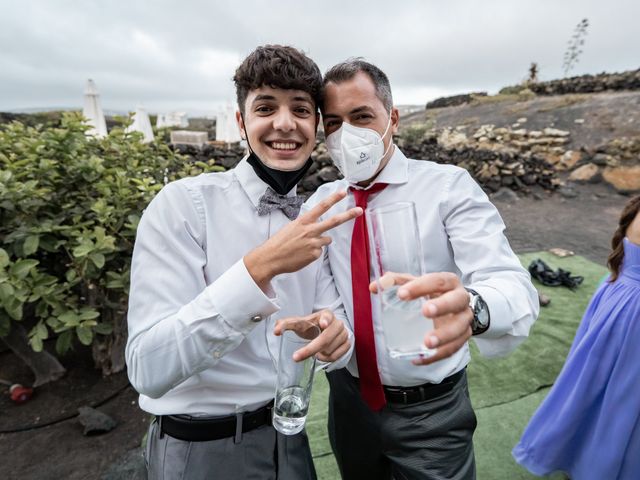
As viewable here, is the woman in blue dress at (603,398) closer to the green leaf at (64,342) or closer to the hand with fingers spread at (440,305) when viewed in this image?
the hand with fingers spread at (440,305)

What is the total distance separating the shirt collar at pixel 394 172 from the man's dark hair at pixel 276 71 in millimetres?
501

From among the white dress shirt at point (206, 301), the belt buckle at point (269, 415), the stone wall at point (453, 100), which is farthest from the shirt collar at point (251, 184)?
the stone wall at point (453, 100)

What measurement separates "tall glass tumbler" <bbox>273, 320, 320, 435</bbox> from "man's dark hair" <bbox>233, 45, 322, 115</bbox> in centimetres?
97

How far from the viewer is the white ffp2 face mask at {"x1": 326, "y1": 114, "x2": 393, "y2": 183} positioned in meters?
1.71

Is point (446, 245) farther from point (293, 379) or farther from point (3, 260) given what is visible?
point (3, 260)

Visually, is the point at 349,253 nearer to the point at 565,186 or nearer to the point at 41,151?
the point at 41,151

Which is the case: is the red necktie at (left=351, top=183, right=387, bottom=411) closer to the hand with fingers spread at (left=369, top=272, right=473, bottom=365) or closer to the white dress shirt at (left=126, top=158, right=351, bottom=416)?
the white dress shirt at (left=126, top=158, right=351, bottom=416)

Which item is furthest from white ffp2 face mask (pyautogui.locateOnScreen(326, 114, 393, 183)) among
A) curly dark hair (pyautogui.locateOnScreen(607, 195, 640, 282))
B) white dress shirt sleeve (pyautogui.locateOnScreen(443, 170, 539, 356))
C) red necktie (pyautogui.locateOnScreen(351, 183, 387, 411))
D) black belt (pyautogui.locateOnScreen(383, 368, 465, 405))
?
curly dark hair (pyautogui.locateOnScreen(607, 195, 640, 282))

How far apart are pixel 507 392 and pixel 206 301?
340cm

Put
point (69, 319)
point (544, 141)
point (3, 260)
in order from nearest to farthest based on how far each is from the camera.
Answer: point (3, 260) < point (69, 319) < point (544, 141)

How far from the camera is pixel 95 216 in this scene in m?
2.93

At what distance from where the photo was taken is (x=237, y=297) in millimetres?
1127

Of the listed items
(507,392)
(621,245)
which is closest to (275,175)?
(621,245)

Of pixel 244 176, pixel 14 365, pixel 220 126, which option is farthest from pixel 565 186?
pixel 14 365
